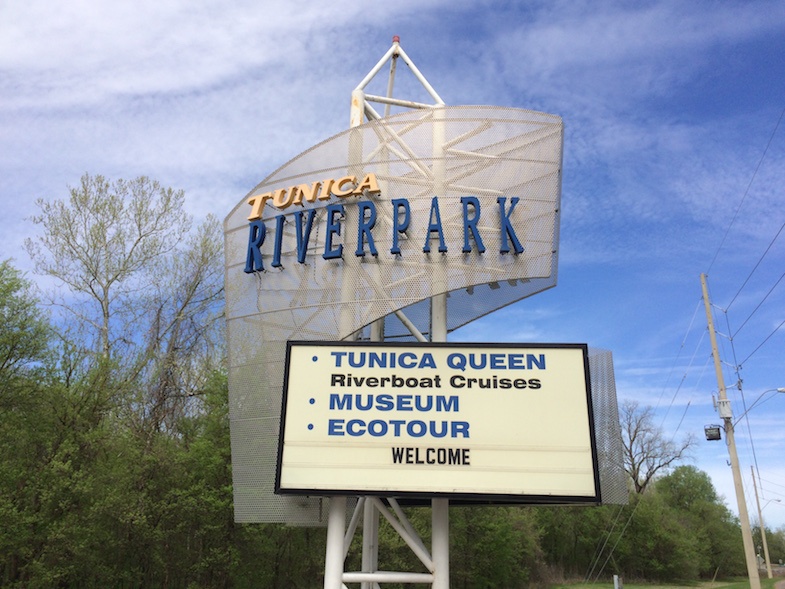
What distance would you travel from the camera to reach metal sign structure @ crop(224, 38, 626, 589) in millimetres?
11297

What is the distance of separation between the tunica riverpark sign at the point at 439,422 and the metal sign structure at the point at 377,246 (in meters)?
0.90

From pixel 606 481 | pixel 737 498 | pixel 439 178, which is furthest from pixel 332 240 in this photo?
pixel 737 498

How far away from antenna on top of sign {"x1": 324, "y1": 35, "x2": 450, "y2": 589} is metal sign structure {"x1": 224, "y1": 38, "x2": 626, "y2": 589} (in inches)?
1.7

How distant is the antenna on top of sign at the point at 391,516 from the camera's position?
10.0m

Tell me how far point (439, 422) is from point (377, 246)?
3649 millimetres

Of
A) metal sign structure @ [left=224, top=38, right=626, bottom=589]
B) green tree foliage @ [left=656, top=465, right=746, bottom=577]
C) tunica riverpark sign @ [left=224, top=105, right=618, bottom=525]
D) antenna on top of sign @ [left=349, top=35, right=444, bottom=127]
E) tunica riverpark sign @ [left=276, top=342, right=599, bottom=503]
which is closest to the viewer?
tunica riverpark sign @ [left=276, top=342, right=599, bottom=503]

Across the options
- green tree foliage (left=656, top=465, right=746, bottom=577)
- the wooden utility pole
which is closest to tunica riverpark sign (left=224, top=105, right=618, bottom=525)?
the wooden utility pole

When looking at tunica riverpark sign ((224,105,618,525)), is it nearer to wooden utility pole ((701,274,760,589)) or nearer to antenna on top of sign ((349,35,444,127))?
antenna on top of sign ((349,35,444,127))

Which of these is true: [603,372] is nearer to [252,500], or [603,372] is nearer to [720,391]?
[252,500]

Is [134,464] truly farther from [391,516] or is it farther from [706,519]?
[706,519]

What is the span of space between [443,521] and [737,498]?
35.4 ft

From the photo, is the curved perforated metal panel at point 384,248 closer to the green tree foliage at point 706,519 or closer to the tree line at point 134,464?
the tree line at point 134,464

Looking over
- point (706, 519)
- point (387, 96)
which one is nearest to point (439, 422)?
point (387, 96)

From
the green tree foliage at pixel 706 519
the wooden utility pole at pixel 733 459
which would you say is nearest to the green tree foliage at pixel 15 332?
the wooden utility pole at pixel 733 459
